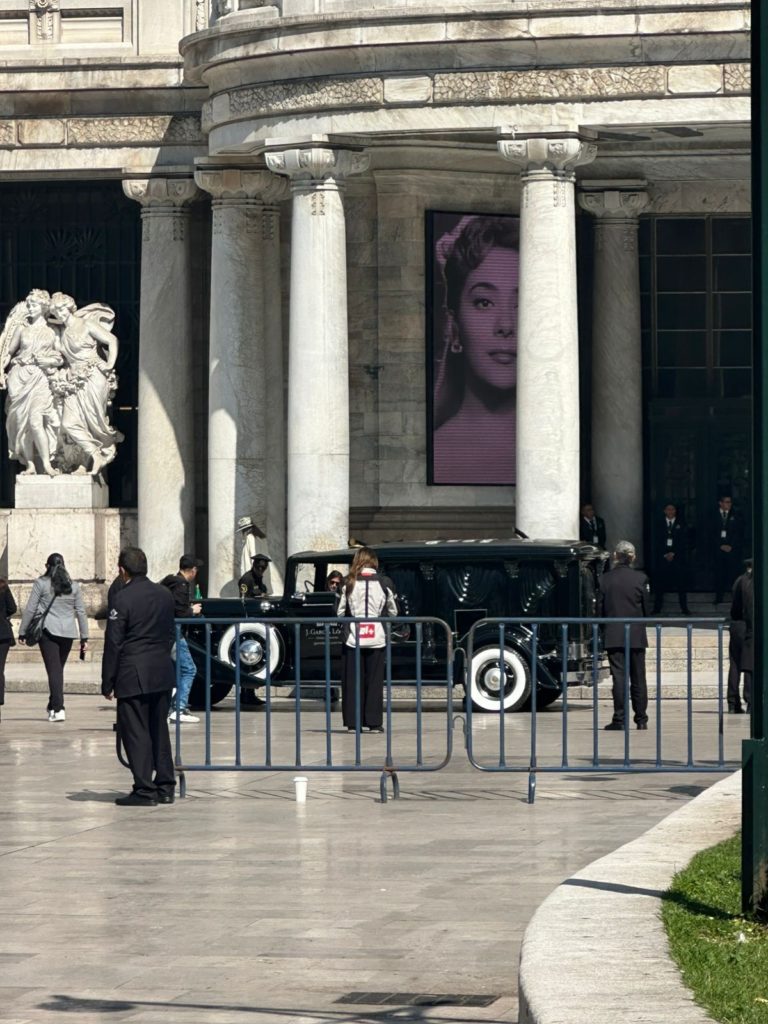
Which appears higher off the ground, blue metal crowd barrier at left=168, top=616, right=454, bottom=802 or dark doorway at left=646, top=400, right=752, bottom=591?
dark doorway at left=646, top=400, right=752, bottom=591

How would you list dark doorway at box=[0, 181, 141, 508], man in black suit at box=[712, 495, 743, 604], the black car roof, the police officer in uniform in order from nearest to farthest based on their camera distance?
the black car roof, the police officer in uniform, man in black suit at box=[712, 495, 743, 604], dark doorway at box=[0, 181, 141, 508]

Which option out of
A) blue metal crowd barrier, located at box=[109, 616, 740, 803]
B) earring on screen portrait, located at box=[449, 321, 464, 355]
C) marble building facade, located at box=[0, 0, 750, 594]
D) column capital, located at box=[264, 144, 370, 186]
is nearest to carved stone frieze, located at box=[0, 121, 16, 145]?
marble building facade, located at box=[0, 0, 750, 594]

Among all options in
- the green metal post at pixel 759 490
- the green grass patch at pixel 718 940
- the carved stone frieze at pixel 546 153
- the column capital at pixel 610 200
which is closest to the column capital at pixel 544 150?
the carved stone frieze at pixel 546 153

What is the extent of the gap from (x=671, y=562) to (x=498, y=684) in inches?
410

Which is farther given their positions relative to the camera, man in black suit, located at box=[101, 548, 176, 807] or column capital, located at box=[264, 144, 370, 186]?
column capital, located at box=[264, 144, 370, 186]

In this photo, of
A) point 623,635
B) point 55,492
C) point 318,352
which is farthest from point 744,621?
point 55,492

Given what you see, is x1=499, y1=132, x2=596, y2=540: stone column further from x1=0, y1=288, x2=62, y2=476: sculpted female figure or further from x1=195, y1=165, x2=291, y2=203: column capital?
x1=0, y1=288, x2=62, y2=476: sculpted female figure

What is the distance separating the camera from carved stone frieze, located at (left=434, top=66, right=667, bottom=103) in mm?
29578

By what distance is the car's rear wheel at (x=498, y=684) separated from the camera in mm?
24250

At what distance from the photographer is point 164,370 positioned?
111ft

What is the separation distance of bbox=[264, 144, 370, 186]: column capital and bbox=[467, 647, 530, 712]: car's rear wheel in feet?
26.9

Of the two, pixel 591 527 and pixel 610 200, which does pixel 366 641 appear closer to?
pixel 591 527

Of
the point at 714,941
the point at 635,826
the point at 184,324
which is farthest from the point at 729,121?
the point at 714,941

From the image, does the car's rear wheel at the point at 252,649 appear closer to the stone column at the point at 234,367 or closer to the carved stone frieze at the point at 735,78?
the stone column at the point at 234,367
